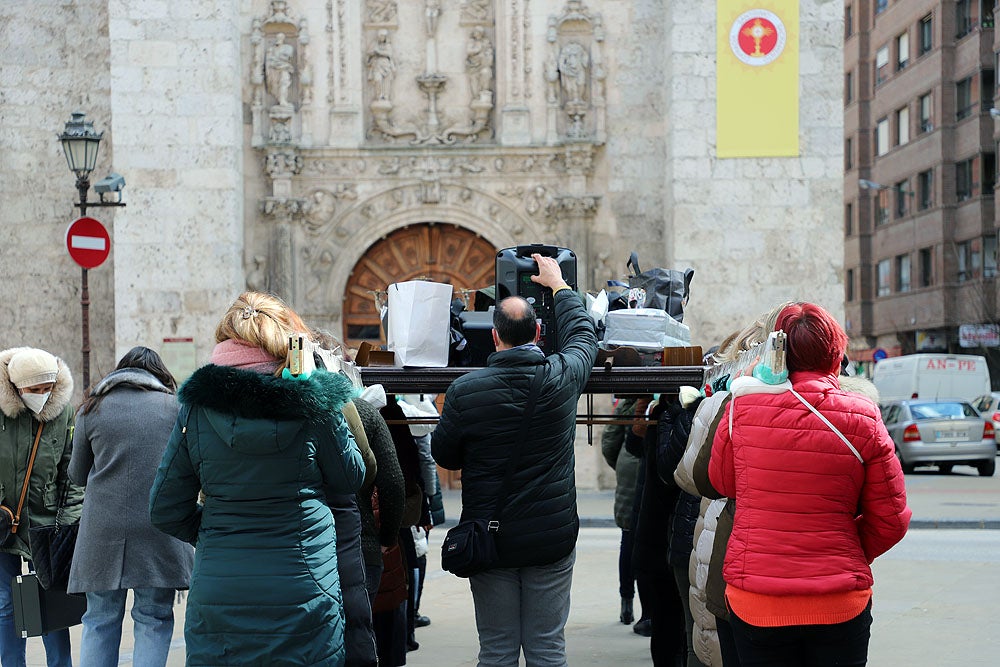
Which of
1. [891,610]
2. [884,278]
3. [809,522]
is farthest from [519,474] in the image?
[884,278]

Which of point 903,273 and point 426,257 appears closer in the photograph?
point 426,257

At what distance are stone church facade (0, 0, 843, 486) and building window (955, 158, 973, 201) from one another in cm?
3018

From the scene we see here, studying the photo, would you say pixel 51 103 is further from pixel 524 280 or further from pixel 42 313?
pixel 524 280

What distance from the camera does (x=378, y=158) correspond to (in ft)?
57.6

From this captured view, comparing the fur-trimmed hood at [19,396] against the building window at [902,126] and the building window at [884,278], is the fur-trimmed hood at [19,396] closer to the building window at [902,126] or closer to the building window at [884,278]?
the building window at [902,126]

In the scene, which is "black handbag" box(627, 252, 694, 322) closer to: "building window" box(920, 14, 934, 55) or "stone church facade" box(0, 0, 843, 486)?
"stone church facade" box(0, 0, 843, 486)

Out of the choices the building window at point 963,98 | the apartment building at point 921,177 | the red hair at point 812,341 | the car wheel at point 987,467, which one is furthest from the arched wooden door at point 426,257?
the building window at point 963,98

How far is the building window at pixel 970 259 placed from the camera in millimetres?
44438

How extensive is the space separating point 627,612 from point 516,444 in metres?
3.83

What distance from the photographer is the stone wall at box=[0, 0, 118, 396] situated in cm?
1797

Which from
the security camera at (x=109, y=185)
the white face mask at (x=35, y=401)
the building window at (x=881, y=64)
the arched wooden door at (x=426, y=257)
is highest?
the building window at (x=881, y=64)

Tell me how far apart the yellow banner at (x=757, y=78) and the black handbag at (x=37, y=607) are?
1242cm

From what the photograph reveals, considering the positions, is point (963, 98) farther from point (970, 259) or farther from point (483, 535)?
point (483, 535)

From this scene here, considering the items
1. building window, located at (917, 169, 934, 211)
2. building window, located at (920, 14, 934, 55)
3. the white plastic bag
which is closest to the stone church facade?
the white plastic bag
